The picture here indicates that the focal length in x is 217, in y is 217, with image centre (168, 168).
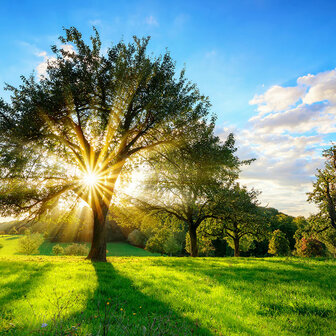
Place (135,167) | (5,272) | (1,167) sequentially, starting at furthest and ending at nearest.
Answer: (135,167) < (1,167) < (5,272)

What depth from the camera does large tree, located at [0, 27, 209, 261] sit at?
12906 mm

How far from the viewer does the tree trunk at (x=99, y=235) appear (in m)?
15.4

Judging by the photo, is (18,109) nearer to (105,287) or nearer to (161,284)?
(105,287)

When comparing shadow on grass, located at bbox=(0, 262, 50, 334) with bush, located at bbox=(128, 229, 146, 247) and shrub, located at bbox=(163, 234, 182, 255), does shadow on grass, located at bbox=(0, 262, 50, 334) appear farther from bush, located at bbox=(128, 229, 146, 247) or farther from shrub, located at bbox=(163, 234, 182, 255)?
bush, located at bbox=(128, 229, 146, 247)

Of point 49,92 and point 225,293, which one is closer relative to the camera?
point 225,293

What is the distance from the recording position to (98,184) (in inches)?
643

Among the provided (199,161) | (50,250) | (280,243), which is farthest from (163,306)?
(50,250)

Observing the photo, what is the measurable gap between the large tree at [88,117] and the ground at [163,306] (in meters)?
6.85

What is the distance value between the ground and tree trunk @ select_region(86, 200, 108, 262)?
6650 millimetres

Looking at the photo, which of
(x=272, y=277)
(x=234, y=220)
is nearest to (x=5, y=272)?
(x=272, y=277)

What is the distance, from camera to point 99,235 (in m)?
15.7

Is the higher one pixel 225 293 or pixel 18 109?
pixel 18 109

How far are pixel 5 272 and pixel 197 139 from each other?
12.7 metres

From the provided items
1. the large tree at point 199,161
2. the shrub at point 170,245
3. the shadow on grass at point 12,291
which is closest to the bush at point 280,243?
the shrub at point 170,245
